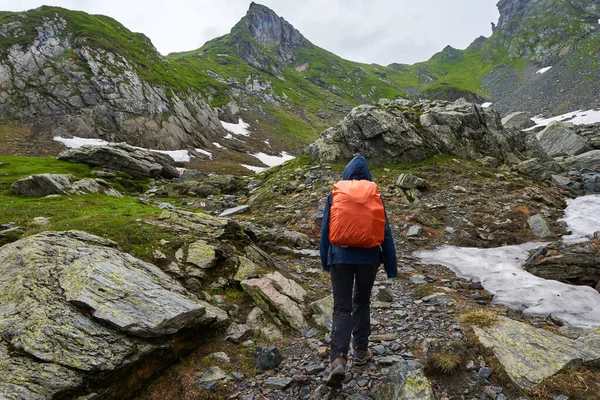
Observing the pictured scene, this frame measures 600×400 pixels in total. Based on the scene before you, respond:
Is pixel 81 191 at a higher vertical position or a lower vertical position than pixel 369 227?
lower

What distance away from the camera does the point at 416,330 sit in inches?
340

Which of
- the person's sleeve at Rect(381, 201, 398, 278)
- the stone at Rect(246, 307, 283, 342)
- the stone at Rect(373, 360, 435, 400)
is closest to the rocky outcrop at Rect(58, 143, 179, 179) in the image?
the stone at Rect(246, 307, 283, 342)

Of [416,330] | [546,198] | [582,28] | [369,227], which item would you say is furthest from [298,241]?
[582,28]

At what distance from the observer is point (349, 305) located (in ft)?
22.3

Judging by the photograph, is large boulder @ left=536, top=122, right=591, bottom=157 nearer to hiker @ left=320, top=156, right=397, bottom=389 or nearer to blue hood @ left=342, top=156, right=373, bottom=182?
blue hood @ left=342, top=156, right=373, bottom=182

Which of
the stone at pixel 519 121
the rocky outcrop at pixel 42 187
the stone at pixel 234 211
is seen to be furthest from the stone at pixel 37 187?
the stone at pixel 519 121

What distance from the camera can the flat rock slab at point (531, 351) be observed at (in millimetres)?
6324

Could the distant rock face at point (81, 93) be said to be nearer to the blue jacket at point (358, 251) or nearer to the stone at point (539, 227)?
the stone at point (539, 227)

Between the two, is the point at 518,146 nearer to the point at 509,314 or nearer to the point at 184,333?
the point at 509,314

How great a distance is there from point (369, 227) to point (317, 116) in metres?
190

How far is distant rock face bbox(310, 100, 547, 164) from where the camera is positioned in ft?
108

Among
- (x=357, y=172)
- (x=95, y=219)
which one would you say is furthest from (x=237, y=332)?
(x=95, y=219)

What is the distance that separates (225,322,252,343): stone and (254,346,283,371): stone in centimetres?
98

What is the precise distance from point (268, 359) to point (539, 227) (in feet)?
63.3
